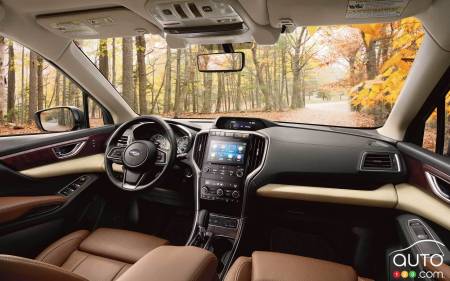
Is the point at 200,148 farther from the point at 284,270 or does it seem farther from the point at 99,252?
the point at 284,270

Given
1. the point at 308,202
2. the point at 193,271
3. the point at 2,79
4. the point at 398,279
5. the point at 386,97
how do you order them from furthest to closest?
the point at 2,79 → the point at 386,97 → the point at 308,202 → the point at 398,279 → the point at 193,271

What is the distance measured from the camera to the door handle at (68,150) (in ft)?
10.0

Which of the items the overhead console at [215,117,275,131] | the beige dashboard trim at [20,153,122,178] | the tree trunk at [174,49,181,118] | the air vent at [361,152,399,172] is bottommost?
the beige dashboard trim at [20,153,122,178]

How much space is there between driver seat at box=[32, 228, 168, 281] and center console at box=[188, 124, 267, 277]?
497 mm

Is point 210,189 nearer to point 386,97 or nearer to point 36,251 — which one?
point 36,251

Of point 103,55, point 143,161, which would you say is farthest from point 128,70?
point 143,161

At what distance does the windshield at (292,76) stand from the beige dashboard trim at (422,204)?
32.1 inches

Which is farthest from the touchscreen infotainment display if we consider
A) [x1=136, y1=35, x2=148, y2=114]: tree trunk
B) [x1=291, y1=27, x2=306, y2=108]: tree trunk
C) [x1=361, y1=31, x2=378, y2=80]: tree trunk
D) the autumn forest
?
[x1=136, y1=35, x2=148, y2=114]: tree trunk

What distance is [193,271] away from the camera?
4.03 feet

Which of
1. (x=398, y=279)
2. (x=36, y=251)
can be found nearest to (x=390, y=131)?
(x=398, y=279)

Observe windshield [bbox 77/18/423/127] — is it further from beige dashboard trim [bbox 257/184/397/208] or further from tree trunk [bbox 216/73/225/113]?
beige dashboard trim [bbox 257/184/397/208]

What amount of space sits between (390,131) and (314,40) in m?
3.20

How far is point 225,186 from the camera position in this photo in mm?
2793

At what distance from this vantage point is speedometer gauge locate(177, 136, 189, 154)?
3.06 m
